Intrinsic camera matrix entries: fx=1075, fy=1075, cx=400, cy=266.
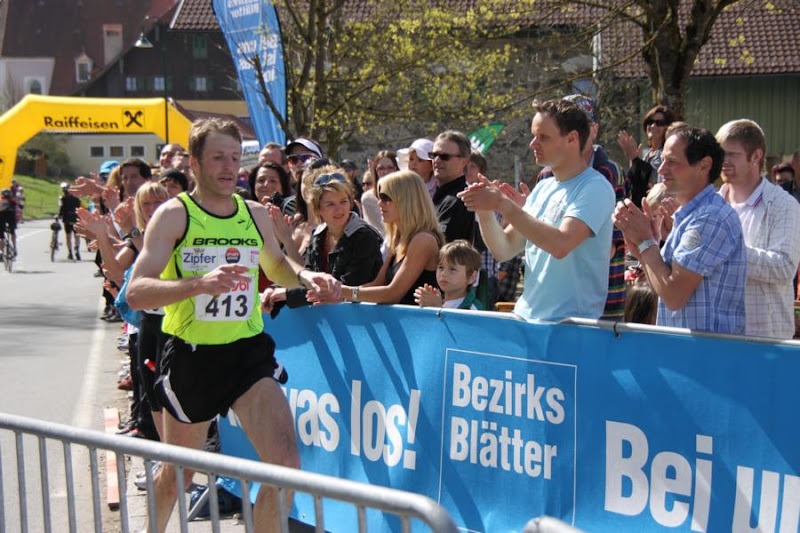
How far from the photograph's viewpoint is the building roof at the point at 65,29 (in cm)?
9831

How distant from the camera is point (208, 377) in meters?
4.91

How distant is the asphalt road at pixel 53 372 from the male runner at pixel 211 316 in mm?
829

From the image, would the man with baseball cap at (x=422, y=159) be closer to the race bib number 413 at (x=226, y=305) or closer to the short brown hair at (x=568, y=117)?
the short brown hair at (x=568, y=117)

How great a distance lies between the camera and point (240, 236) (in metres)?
4.97

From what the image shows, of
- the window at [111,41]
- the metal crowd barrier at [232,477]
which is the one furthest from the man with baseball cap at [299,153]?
the window at [111,41]

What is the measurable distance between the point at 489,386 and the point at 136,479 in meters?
3.06

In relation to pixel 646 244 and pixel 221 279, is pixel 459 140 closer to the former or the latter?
pixel 646 244

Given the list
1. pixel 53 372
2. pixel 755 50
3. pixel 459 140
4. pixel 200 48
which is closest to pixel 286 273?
pixel 459 140

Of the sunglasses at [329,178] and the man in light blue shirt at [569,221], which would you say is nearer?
the man in light blue shirt at [569,221]

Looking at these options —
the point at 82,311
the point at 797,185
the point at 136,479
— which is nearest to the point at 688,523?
the point at 136,479

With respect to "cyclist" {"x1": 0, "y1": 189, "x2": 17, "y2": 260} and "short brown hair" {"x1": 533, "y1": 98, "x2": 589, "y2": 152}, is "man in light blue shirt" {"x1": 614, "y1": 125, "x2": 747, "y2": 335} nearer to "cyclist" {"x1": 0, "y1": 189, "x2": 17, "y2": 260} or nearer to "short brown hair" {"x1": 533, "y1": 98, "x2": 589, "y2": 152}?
"short brown hair" {"x1": 533, "y1": 98, "x2": 589, "y2": 152}

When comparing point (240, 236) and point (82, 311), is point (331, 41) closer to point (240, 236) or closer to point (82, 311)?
point (82, 311)

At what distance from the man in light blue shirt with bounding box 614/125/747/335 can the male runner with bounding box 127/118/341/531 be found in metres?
1.72

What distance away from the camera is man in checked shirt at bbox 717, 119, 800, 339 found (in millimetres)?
4836
